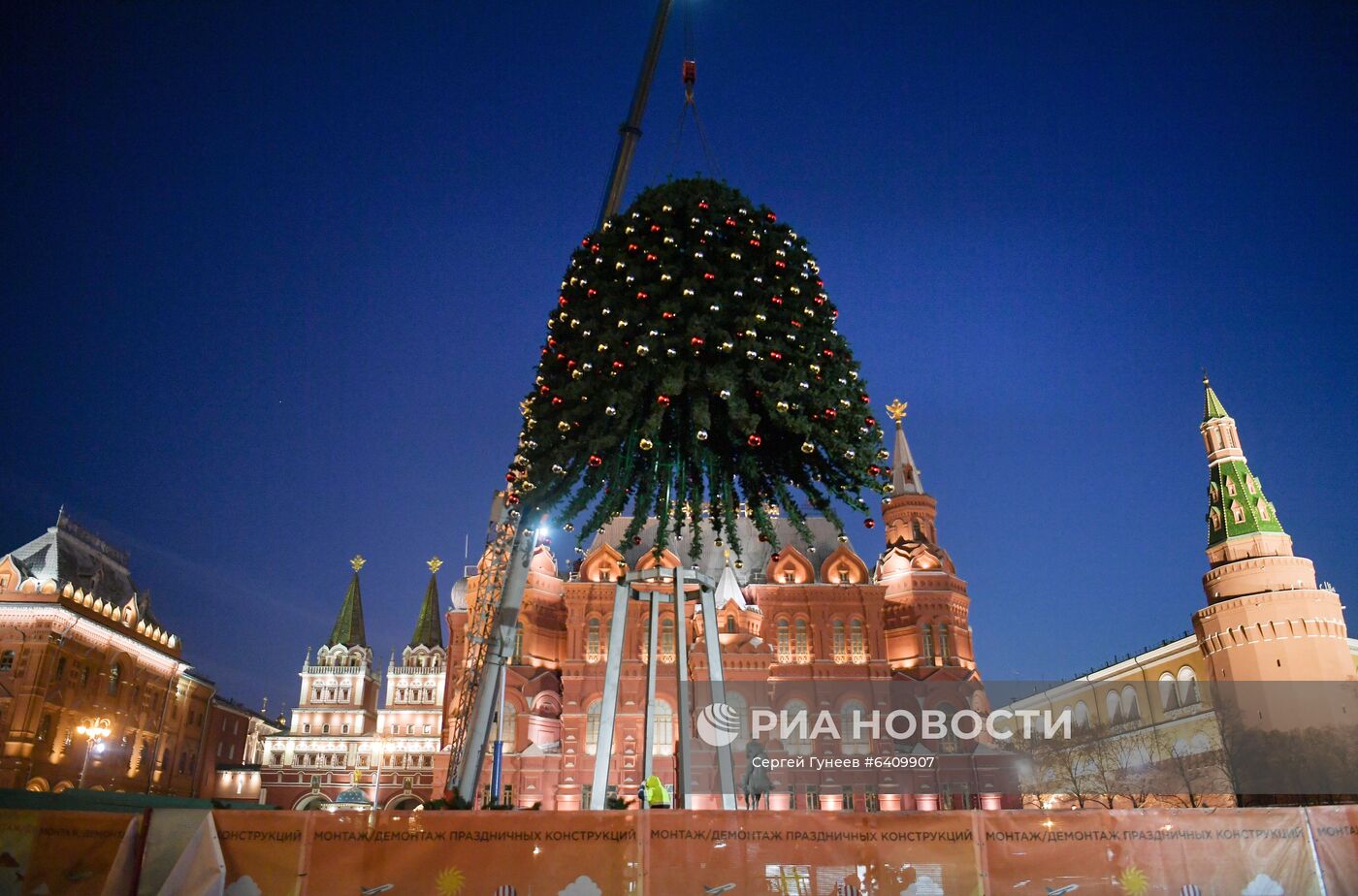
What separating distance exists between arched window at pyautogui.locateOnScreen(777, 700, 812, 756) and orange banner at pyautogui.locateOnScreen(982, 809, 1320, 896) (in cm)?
4078

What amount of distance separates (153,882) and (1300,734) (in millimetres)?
53048

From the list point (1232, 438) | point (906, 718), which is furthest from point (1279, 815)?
point (1232, 438)

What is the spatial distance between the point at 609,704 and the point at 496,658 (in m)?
2.98

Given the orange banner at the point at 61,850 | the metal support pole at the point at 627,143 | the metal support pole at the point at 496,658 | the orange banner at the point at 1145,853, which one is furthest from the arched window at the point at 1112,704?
the orange banner at the point at 61,850

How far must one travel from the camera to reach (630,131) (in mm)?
38281

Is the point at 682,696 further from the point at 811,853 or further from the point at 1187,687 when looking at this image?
the point at 1187,687

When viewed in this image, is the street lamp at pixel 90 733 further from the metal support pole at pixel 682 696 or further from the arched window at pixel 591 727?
the metal support pole at pixel 682 696

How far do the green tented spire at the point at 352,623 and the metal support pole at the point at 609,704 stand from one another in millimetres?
63194

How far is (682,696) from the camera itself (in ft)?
53.5

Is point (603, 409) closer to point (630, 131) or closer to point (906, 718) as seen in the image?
point (630, 131)

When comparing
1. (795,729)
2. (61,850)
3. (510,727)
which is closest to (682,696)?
(61,850)

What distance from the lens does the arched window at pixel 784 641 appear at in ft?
174

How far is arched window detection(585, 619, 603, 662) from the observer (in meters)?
50.2

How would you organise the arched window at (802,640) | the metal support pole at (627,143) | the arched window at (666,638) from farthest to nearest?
1. the arched window at (802,640)
2. the arched window at (666,638)
3. the metal support pole at (627,143)
